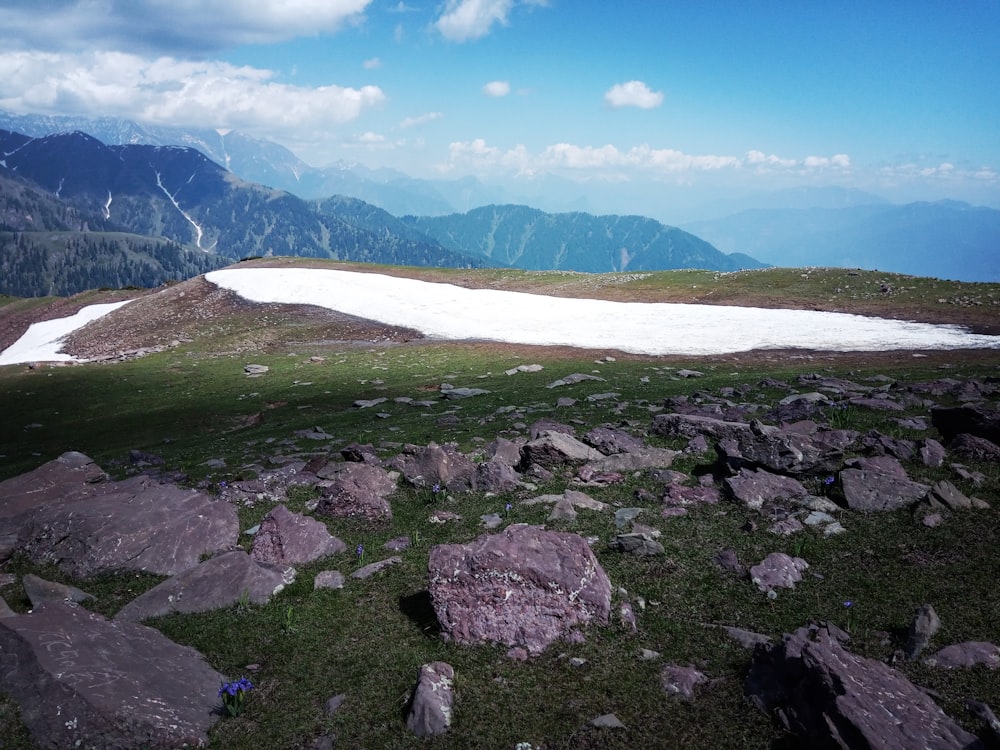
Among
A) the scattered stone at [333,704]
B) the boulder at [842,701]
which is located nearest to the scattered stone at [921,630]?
the boulder at [842,701]

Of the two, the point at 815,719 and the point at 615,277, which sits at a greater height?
the point at 615,277

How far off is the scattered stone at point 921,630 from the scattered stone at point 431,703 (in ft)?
23.3

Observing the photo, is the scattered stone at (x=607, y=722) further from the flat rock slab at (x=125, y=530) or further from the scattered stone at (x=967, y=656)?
the flat rock slab at (x=125, y=530)

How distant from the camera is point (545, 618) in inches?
402

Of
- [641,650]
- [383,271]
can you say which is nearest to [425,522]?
[641,650]

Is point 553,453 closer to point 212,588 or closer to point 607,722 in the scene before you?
point 212,588

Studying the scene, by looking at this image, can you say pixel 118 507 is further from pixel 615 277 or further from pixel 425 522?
pixel 615 277

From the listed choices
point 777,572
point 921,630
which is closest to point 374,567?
point 777,572

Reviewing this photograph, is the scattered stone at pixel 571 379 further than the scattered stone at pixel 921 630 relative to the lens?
Yes

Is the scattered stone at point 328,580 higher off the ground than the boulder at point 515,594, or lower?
lower

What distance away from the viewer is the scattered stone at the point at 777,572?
11.2 m

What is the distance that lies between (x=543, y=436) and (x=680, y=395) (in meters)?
10.4

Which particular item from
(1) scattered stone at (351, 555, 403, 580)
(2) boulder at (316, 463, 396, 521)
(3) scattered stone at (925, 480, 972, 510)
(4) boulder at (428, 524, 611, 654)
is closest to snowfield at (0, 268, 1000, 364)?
(3) scattered stone at (925, 480, 972, 510)

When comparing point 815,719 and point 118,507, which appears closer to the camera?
point 815,719
